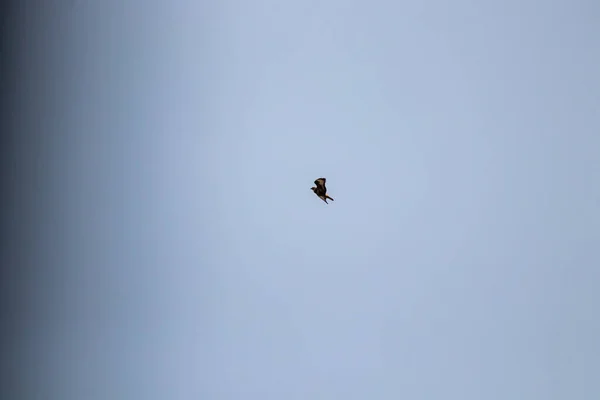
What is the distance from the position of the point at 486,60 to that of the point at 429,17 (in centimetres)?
15

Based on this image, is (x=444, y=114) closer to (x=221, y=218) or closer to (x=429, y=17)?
(x=429, y=17)

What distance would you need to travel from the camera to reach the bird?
1062 mm

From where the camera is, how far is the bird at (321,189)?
1062mm

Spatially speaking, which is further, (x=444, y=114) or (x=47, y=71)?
(x=444, y=114)

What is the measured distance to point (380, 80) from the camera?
109 centimetres

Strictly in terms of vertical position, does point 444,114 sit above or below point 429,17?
below

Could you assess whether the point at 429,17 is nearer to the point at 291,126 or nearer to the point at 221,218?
the point at 291,126

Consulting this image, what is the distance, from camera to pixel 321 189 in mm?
1065

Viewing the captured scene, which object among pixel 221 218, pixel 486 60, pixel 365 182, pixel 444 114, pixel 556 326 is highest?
pixel 486 60

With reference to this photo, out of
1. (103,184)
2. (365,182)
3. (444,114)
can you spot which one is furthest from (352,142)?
(103,184)

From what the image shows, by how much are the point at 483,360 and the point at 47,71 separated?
1.04 metres

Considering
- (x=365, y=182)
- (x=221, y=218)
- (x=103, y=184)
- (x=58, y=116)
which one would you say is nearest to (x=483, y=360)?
(x=365, y=182)

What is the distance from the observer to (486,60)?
3.59 ft

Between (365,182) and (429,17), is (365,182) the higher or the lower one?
the lower one
